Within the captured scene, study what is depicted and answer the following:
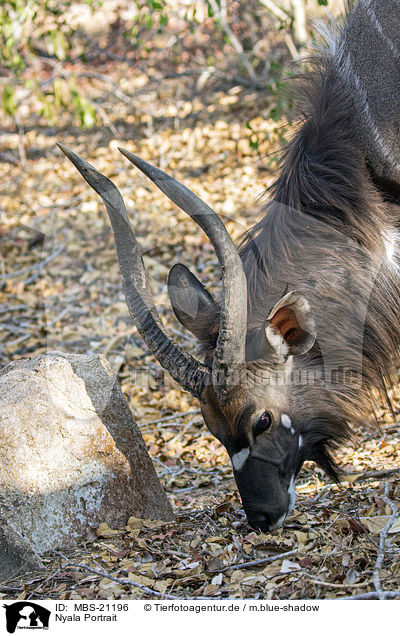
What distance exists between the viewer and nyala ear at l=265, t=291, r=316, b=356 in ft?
13.8

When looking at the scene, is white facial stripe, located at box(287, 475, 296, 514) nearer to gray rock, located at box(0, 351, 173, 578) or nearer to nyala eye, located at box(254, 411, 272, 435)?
nyala eye, located at box(254, 411, 272, 435)

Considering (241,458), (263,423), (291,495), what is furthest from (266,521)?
(263,423)

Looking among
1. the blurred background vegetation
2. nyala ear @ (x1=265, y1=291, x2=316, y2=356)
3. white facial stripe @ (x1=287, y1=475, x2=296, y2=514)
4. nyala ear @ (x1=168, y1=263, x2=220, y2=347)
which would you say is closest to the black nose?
white facial stripe @ (x1=287, y1=475, x2=296, y2=514)

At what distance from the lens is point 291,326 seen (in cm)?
438

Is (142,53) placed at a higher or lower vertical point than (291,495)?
higher

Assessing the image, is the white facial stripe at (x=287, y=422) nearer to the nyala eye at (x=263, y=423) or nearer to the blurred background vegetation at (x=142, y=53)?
the nyala eye at (x=263, y=423)

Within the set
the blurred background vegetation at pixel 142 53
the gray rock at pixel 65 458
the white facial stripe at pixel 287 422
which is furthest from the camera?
the blurred background vegetation at pixel 142 53

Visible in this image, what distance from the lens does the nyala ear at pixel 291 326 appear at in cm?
421

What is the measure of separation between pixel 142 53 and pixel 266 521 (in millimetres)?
13227

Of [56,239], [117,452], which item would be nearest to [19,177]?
[56,239]

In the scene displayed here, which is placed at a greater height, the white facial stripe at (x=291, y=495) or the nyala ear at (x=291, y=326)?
the nyala ear at (x=291, y=326)

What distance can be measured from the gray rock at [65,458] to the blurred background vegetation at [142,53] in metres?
5.33
